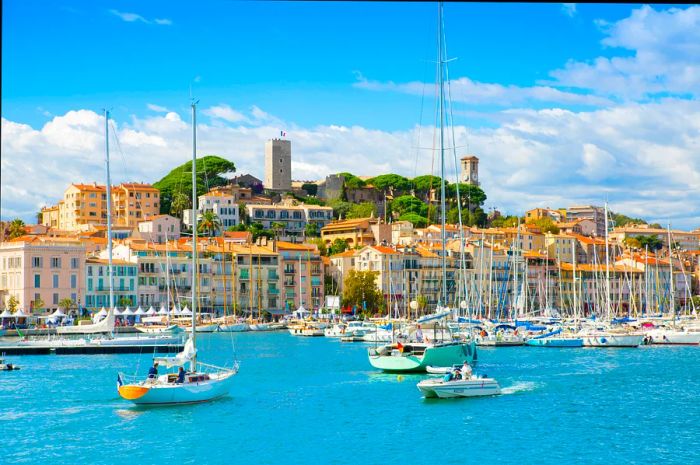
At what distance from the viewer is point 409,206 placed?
134625 mm

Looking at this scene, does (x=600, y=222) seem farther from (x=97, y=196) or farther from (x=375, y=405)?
(x=375, y=405)

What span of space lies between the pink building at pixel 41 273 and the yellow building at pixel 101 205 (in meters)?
31.8

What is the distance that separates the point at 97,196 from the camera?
117 m

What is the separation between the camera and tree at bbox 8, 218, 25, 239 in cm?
10326

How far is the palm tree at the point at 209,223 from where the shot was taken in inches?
4144

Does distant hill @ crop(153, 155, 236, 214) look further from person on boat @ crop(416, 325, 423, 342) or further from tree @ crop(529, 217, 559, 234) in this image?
person on boat @ crop(416, 325, 423, 342)

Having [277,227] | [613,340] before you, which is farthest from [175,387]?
[277,227]

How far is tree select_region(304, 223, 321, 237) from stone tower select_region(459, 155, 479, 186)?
55025 millimetres

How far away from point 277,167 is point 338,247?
39228mm

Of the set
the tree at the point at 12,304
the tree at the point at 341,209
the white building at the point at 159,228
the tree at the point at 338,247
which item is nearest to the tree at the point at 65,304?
the tree at the point at 12,304

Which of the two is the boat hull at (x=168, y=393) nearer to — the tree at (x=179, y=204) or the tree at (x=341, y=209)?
the tree at (x=179, y=204)

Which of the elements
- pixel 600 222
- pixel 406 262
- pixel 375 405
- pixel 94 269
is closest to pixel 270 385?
pixel 375 405

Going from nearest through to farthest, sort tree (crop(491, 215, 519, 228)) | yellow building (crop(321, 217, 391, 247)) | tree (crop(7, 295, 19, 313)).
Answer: tree (crop(7, 295, 19, 313))
yellow building (crop(321, 217, 391, 247))
tree (crop(491, 215, 519, 228))

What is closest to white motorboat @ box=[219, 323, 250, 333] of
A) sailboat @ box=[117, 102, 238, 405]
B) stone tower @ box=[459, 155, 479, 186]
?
sailboat @ box=[117, 102, 238, 405]
